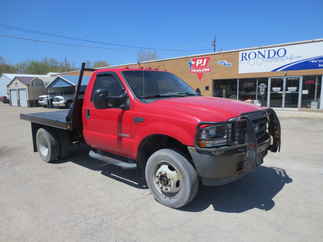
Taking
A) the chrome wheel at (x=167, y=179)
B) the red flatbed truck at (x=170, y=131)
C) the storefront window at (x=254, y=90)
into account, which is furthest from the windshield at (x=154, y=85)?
the storefront window at (x=254, y=90)

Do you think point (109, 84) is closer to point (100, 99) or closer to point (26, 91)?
point (100, 99)

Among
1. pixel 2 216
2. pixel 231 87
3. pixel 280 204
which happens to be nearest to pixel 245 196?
pixel 280 204

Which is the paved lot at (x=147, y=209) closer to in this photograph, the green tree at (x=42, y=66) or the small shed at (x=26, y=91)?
the small shed at (x=26, y=91)

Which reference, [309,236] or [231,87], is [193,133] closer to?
[309,236]

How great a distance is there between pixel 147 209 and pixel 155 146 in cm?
96

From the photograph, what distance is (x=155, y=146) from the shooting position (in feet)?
12.3

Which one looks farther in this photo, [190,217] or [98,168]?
[98,168]

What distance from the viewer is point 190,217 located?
312 cm

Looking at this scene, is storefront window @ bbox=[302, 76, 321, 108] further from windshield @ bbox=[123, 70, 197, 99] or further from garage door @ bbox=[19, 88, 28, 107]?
garage door @ bbox=[19, 88, 28, 107]

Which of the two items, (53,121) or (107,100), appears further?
(53,121)

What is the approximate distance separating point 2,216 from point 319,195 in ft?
15.6

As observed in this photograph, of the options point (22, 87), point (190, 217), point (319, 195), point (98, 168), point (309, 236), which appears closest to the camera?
point (309, 236)

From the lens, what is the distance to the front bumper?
283 cm

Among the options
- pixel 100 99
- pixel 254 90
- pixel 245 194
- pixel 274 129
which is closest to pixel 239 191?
pixel 245 194
